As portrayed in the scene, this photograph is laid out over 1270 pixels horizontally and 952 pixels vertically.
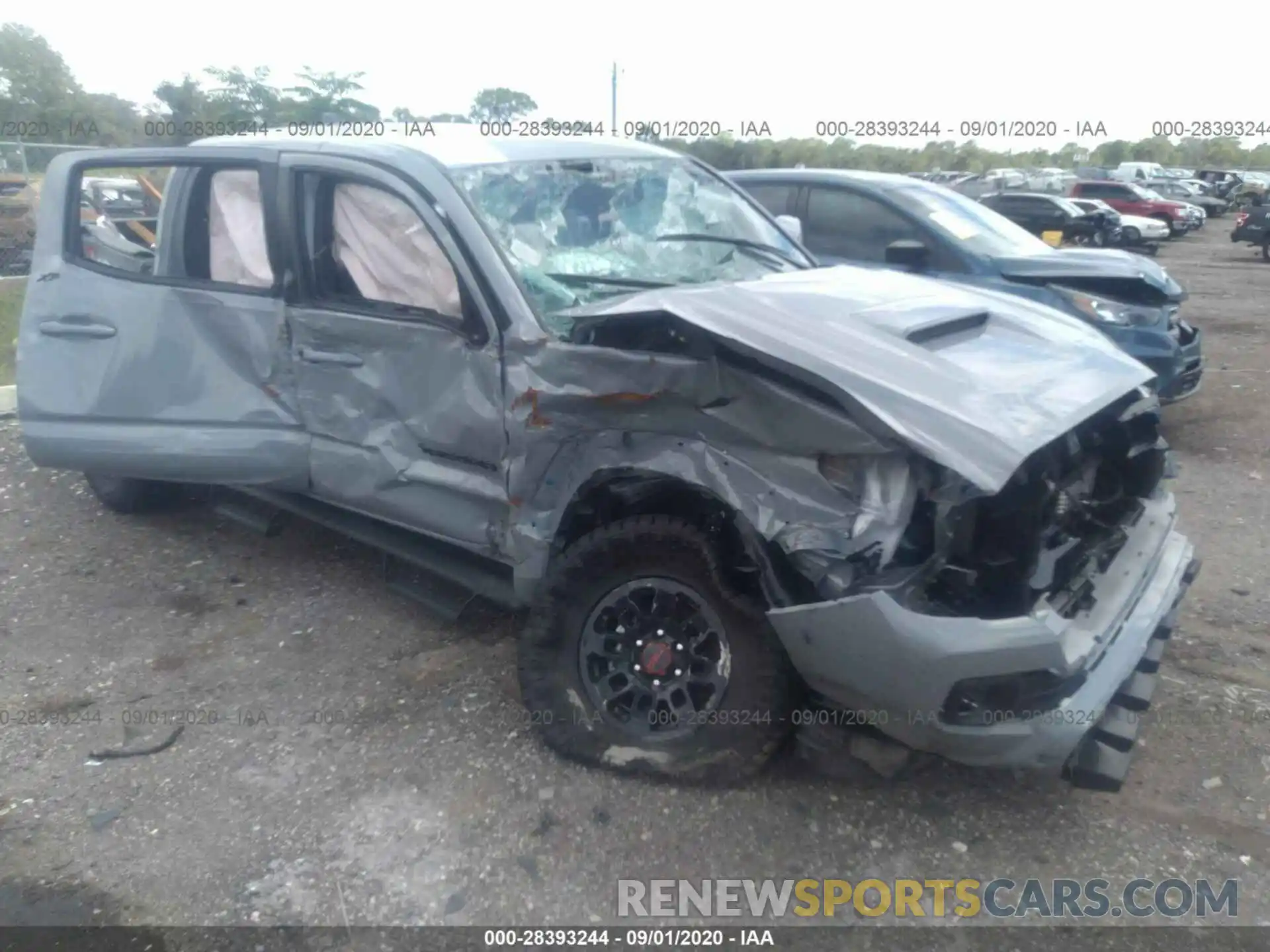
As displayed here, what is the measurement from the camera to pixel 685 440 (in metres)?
2.87

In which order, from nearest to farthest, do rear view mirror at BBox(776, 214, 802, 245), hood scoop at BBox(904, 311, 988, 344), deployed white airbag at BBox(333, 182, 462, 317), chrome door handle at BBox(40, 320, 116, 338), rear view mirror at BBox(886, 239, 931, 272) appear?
1. hood scoop at BBox(904, 311, 988, 344)
2. deployed white airbag at BBox(333, 182, 462, 317)
3. chrome door handle at BBox(40, 320, 116, 338)
4. rear view mirror at BBox(776, 214, 802, 245)
5. rear view mirror at BBox(886, 239, 931, 272)

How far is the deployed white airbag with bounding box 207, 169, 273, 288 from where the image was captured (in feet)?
13.1

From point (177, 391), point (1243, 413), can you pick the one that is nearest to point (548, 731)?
point (177, 391)

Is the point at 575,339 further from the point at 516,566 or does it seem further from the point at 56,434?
the point at 56,434

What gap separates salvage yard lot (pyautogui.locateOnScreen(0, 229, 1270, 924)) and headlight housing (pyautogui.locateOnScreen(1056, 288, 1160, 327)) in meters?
2.37

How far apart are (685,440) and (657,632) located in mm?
571

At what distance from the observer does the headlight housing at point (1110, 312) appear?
20.7 feet

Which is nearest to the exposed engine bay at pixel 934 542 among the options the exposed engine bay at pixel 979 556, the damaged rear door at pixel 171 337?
the exposed engine bay at pixel 979 556

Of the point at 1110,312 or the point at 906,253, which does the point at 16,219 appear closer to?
the point at 906,253

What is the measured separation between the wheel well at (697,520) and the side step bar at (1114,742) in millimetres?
860

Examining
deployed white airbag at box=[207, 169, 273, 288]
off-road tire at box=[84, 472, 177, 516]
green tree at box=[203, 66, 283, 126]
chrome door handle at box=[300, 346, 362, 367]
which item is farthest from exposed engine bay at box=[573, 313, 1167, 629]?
green tree at box=[203, 66, 283, 126]

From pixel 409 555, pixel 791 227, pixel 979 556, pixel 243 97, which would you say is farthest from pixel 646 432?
pixel 243 97

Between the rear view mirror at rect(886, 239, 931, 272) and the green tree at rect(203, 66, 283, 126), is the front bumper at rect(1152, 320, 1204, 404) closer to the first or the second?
the rear view mirror at rect(886, 239, 931, 272)

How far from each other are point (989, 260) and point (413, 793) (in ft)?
15.8
